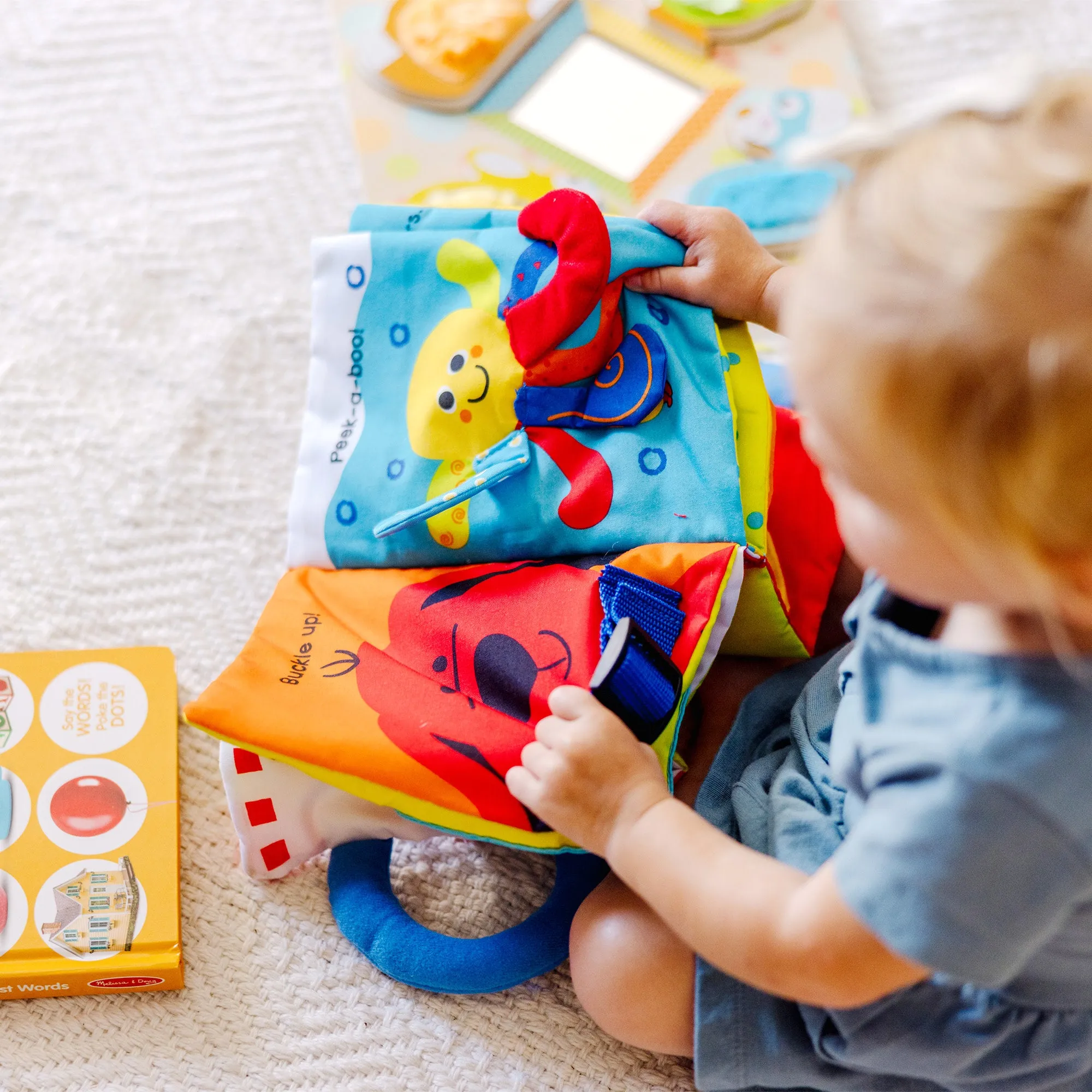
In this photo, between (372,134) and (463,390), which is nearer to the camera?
(463,390)

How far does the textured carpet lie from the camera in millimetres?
674

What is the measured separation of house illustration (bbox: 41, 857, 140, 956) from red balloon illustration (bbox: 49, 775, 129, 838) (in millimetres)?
28

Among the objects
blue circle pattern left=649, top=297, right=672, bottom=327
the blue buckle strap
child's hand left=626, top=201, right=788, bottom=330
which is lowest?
the blue buckle strap

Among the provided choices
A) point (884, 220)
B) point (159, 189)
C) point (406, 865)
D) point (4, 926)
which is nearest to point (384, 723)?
point (406, 865)

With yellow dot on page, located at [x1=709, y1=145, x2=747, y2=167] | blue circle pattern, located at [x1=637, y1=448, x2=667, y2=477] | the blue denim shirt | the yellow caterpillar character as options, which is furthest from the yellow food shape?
the blue denim shirt

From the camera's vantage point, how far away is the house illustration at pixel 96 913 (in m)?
0.66

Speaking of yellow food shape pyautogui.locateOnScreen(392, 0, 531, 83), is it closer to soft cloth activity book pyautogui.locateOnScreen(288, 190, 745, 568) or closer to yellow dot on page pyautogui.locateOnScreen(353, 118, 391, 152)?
yellow dot on page pyautogui.locateOnScreen(353, 118, 391, 152)

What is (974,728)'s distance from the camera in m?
0.44

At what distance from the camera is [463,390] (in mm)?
705

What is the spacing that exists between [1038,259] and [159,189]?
81cm

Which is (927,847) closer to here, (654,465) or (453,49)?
(654,465)

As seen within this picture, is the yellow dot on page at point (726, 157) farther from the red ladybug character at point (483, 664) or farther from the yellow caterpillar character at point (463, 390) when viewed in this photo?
the red ladybug character at point (483, 664)

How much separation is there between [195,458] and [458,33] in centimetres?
42

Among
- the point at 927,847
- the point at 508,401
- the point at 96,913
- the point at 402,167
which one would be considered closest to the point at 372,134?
the point at 402,167
